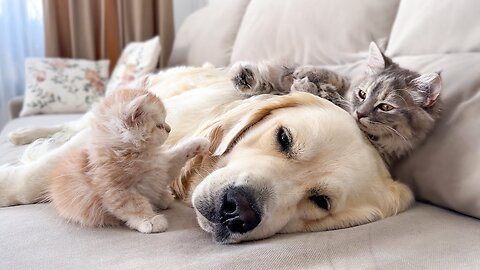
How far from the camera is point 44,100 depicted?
3.21 meters

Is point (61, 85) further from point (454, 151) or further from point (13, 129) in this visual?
point (454, 151)

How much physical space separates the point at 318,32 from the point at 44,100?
2058 mm

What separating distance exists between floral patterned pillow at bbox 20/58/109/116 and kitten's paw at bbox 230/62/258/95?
203cm

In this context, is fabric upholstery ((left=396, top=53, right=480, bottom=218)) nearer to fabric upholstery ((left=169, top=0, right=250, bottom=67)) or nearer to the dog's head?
the dog's head

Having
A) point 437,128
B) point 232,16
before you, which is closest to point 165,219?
point 437,128

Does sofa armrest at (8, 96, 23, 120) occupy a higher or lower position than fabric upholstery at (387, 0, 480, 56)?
lower

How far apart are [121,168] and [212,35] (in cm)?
203

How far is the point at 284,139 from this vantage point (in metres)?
1.14

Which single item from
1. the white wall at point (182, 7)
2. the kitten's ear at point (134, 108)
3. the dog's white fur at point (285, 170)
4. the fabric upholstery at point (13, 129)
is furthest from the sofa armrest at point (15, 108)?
the kitten's ear at point (134, 108)

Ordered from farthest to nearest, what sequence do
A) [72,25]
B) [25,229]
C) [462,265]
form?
[72,25]
[25,229]
[462,265]

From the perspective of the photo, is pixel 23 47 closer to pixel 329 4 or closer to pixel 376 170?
pixel 329 4

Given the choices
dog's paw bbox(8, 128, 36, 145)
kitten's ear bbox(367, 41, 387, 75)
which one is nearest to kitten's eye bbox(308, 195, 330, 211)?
kitten's ear bbox(367, 41, 387, 75)

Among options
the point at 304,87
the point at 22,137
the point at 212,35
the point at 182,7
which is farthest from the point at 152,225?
the point at 182,7

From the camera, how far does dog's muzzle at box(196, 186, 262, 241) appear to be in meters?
0.97
